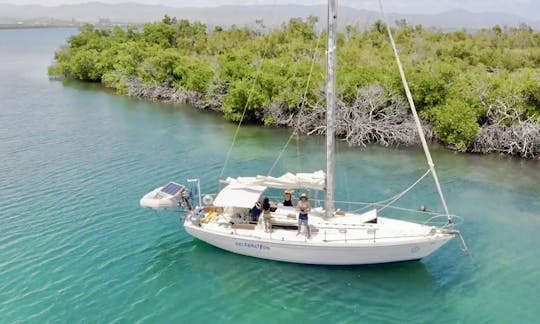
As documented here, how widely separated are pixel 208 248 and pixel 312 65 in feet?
37.4

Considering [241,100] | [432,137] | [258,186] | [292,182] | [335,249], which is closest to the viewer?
[335,249]

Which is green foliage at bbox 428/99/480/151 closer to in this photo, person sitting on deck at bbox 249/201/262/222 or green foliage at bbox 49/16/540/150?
green foliage at bbox 49/16/540/150

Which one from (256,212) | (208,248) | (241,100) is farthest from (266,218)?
(241,100)

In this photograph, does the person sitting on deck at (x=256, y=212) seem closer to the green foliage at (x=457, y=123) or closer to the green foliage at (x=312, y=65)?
the green foliage at (x=312, y=65)

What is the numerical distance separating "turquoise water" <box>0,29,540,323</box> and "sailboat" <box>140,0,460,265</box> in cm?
88

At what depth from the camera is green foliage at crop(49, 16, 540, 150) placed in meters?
38.6

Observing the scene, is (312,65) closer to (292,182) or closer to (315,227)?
(292,182)

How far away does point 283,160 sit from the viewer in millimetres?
35719

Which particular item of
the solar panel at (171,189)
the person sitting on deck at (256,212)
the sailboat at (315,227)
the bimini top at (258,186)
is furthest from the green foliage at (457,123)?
the solar panel at (171,189)

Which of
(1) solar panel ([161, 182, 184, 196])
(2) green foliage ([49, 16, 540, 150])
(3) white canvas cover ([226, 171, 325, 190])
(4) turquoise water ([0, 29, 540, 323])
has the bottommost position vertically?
(4) turquoise water ([0, 29, 540, 323])

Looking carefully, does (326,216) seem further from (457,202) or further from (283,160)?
(283,160)

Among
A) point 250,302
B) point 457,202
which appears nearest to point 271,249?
point 250,302

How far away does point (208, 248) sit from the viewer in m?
23.0

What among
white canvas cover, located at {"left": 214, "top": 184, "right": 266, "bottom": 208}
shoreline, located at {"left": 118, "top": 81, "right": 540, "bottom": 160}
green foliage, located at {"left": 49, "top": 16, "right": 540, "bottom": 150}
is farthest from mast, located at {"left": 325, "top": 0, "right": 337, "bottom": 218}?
shoreline, located at {"left": 118, "top": 81, "right": 540, "bottom": 160}
